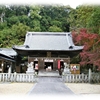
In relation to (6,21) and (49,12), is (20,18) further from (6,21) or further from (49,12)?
(49,12)

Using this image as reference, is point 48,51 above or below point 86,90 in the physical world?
above

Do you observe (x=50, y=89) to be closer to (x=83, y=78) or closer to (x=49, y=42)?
(x=83, y=78)

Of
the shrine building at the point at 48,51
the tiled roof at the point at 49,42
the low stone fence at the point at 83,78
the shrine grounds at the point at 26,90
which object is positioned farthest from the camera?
the tiled roof at the point at 49,42

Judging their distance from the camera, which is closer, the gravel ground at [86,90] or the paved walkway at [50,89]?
the gravel ground at [86,90]

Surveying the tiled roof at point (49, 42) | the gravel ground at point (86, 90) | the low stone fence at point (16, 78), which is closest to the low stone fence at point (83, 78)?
the low stone fence at point (16, 78)

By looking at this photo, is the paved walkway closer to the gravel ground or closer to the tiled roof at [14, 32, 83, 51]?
the gravel ground

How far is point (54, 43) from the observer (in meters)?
18.4

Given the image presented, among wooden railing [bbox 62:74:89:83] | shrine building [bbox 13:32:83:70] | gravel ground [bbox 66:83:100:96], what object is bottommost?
gravel ground [bbox 66:83:100:96]

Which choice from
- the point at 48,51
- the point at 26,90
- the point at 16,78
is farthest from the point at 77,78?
the point at 48,51

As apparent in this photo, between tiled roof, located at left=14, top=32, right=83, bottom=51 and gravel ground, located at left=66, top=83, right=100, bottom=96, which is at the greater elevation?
tiled roof, located at left=14, top=32, right=83, bottom=51

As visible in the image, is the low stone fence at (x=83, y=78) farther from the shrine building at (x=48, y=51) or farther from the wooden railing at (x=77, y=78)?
the shrine building at (x=48, y=51)

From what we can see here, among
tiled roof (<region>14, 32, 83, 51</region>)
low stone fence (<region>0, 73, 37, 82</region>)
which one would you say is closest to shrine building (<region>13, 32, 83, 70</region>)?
tiled roof (<region>14, 32, 83, 51</region>)

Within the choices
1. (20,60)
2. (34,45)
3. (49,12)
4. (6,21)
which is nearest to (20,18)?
(6,21)

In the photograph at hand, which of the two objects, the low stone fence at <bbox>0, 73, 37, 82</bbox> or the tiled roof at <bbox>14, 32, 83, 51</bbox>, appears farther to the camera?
the tiled roof at <bbox>14, 32, 83, 51</bbox>
